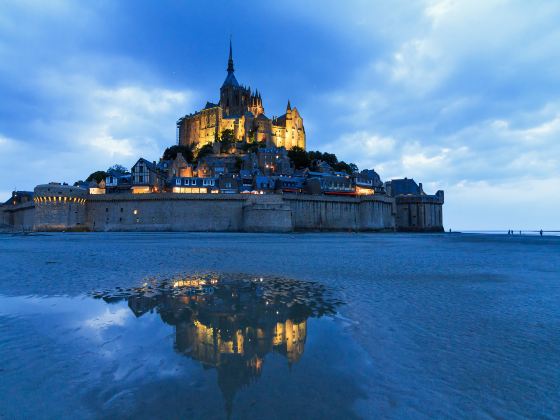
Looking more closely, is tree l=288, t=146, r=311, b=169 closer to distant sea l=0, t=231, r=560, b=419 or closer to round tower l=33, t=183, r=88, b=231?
round tower l=33, t=183, r=88, b=231

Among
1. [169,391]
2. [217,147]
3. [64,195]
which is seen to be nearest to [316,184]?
[217,147]

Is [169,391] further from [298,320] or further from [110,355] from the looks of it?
[298,320]

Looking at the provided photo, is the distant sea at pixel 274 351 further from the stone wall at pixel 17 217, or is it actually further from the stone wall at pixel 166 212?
the stone wall at pixel 17 217

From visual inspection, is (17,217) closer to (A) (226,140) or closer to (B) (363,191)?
(A) (226,140)

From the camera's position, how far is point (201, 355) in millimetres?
4809

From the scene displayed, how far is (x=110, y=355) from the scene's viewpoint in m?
4.76

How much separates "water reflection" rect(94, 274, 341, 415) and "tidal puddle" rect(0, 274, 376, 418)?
0.8 inches

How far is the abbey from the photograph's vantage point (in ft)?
324

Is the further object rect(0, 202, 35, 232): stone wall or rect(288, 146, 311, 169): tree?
rect(288, 146, 311, 169): tree

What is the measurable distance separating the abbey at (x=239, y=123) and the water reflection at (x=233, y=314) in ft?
291

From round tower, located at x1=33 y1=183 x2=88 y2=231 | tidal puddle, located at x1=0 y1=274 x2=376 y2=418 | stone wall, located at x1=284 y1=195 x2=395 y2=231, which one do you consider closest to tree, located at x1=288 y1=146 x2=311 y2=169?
stone wall, located at x1=284 y1=195 x2=395 y2=231

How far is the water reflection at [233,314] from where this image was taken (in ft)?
15.4

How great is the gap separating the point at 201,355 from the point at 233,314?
7.21 feet

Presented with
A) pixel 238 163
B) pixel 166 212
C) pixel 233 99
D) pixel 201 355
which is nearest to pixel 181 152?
pixel 238 163
